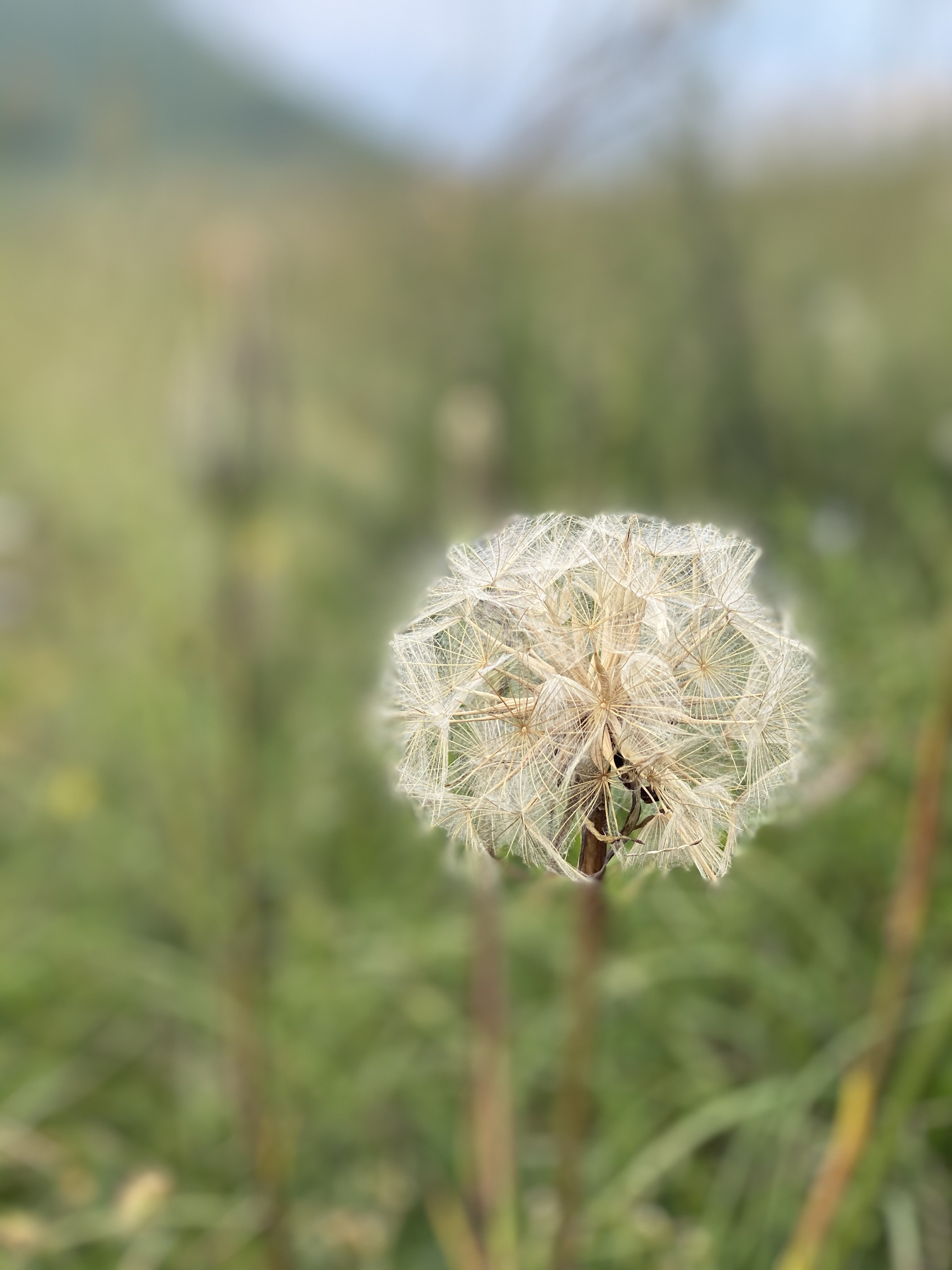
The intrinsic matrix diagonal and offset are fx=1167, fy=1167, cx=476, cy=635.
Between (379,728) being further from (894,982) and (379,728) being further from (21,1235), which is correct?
(21,1235)

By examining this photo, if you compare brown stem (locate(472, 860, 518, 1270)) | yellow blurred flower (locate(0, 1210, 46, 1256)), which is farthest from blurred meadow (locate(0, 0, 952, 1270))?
brown stem (locate(472, 860, 518, 1270))

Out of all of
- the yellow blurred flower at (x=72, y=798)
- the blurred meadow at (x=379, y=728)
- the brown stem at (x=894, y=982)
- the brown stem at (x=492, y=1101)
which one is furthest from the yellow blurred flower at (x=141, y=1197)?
the yellow blurred flower at (x=72, y=798)

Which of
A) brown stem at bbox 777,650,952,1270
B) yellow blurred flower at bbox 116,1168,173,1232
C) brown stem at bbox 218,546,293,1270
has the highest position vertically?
brown stem at bbox 218,546,293,1270

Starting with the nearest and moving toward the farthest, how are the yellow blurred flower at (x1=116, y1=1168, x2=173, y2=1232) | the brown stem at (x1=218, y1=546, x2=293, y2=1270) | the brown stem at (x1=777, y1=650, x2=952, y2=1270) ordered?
1. the brown stem at (x1=777, y1=650, x2=952, y2=1270)
2. the yellow blurred flower at (x1=116, y1=1168, x2=173, y2=1232)
3. the brown stem at (x1=218, y1=546, x2=293, y2=1270)

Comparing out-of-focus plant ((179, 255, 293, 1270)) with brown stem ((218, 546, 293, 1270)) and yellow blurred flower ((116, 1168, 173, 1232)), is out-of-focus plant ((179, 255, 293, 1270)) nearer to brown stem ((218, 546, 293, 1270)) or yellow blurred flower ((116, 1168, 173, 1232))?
brown stem ((218, 546, 293, 1270))

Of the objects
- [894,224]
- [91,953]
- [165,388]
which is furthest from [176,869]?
[894,224]

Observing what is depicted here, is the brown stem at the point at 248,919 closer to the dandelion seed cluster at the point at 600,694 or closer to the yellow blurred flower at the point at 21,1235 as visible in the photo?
the yellow blurred flower at the point at 21,1235

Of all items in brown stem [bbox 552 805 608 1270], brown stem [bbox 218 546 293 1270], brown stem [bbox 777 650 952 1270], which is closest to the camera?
brown stem [bbox 552 805 608 1270]

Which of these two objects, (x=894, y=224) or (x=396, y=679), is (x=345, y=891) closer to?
(x=396, y=679)

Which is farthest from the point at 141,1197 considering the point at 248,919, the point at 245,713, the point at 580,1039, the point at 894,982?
the point at 245,713
